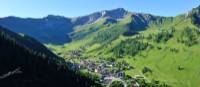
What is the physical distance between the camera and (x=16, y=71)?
14930mm
